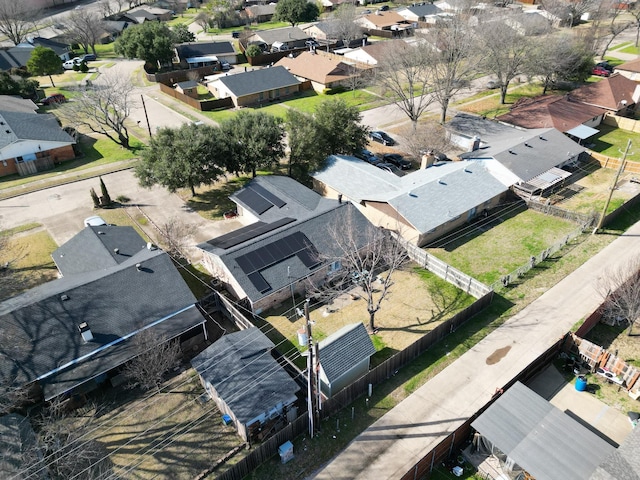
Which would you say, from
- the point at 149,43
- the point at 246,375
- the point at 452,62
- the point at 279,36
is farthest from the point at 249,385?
the point at 279,36

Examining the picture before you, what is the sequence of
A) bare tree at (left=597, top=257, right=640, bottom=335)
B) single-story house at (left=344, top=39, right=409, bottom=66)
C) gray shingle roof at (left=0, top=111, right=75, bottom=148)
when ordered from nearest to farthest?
bare tree at (left=597, top=257, right=640, bottom=335) → gray shingle roof at (left=0, top=111, right=75, bottom=148) → single-story house at (left=344, top=39, right=409, bottom=66)

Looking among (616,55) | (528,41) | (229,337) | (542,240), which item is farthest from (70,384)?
(616,55)

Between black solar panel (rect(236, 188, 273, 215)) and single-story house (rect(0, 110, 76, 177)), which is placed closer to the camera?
black solar panel (rect(236, 188, 273, 215))

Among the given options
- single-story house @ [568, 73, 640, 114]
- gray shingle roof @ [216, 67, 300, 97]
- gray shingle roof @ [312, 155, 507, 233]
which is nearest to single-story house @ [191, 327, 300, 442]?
gray shingle roof @ [312, 155, 507, 233]

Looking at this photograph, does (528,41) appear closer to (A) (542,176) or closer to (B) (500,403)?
(A) (542,176)

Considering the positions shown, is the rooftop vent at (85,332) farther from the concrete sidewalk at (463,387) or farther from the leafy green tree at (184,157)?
the leafy green tree at (184,157)

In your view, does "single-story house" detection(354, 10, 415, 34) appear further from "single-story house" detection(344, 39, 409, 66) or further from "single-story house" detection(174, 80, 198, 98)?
"single-story house" detection(174, 80, 198, 98)

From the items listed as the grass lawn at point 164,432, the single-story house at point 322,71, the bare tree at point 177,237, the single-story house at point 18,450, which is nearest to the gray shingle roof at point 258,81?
the single-story house at point 322,71

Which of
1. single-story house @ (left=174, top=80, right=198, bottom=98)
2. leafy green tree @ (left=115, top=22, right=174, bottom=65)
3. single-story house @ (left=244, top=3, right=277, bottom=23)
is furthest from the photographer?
single-story house @ (left=244, top=3, right=277, bottom=23)

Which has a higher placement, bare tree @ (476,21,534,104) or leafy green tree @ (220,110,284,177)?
bare tree @ (476,21,534,104)
